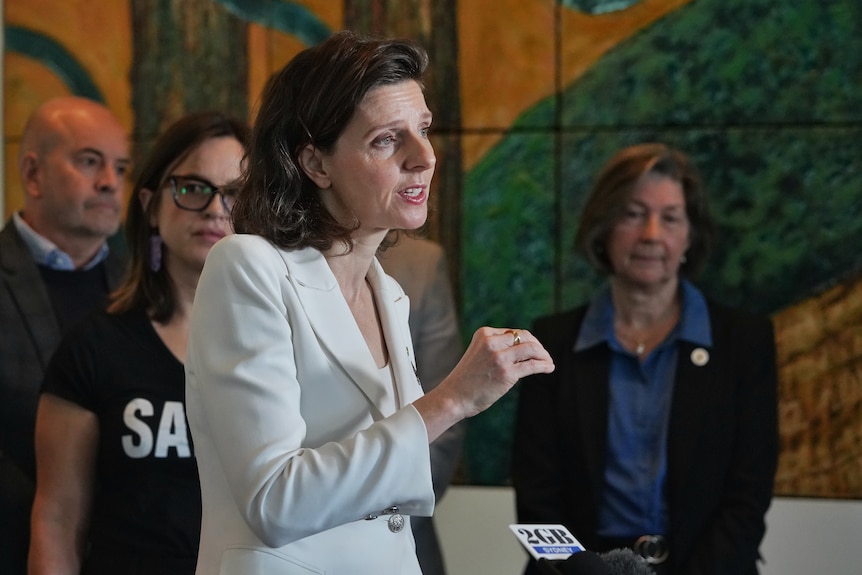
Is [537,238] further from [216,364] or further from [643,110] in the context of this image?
[216,364]

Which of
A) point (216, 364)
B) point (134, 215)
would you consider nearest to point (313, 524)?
point (216, 364)

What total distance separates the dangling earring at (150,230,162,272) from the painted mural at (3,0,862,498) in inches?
46.8

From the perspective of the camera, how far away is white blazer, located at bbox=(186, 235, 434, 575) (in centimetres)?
167

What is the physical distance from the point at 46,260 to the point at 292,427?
216 cm

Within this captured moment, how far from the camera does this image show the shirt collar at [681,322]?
11.3 feet

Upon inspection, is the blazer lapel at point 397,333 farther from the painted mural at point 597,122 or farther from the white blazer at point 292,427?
the painted mural at point 597,122

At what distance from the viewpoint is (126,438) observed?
255 centimetres

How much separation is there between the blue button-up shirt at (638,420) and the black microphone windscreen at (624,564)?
A: 5.43 ft

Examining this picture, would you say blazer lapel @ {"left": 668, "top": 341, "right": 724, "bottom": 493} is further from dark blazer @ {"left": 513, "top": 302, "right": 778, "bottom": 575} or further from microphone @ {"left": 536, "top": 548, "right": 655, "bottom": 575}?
microphone @ {"left": 536, "top": 548, "right": 655, "bottom": 575}

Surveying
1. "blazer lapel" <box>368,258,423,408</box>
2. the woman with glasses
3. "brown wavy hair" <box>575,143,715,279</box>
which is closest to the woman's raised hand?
"blazer lapel" <box>368,258,423,408</box>

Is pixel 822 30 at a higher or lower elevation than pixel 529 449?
higher

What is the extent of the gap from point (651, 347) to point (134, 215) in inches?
64.1

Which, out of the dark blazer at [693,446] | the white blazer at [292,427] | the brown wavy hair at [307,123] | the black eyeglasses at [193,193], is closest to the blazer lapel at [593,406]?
the dark blazer at [693,446]

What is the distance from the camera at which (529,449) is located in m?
3.50
